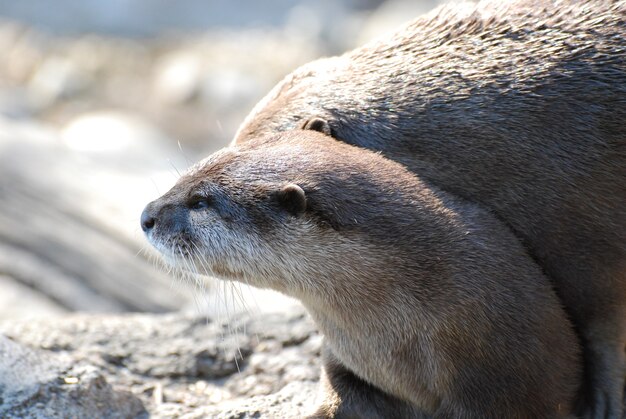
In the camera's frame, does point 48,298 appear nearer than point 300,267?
No

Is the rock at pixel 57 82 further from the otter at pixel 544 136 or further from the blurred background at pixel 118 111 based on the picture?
the otter at pixel 544 136

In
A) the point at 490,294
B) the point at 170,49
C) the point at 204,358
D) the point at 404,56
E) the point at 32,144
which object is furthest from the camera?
the point at 170,49

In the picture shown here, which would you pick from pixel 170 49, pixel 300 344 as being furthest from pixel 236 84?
pixel 300 344

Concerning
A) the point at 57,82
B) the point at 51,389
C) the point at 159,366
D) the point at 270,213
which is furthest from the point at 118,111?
the point at 270,213

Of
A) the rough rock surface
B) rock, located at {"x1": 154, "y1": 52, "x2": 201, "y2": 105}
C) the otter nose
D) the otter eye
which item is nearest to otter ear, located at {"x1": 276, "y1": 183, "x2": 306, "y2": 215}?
the otter eye

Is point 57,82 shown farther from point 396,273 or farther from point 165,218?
point 396,273

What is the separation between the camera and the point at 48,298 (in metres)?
6.08

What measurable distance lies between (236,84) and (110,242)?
6.65 meters

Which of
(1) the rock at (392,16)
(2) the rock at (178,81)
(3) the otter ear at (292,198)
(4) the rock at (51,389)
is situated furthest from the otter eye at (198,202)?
(1) the rock at (392,16)

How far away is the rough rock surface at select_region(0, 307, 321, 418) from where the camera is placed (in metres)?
3.44

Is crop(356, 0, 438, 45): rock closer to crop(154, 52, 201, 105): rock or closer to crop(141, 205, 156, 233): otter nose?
crop(154, 52, 201, 105): rock

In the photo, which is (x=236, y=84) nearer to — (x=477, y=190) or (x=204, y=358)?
(x=204, y=358)

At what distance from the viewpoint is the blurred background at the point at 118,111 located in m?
6.14

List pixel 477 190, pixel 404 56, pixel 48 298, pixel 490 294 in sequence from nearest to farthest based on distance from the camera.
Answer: pixel 490 294 → pixel 477 190 → pixel 404 56 → pixel 48 298
